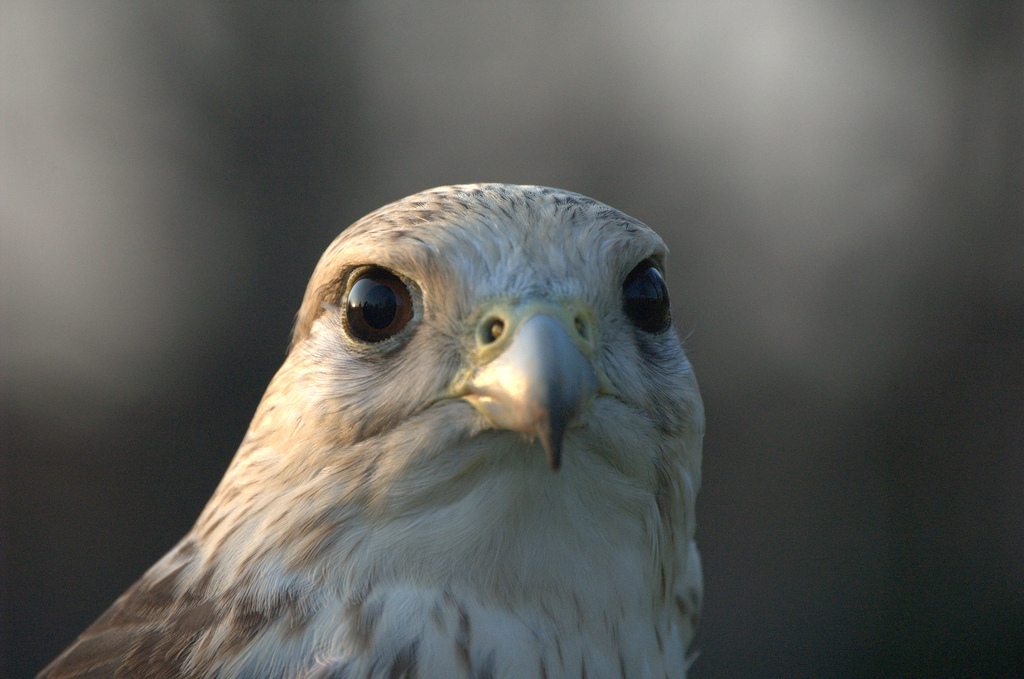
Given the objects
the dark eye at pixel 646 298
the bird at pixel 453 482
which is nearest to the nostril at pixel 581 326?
the bird at pixel 453 482

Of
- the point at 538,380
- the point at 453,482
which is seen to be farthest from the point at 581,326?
the point at 453,482

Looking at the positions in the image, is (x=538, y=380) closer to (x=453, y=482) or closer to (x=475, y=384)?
(x=475, y=384)

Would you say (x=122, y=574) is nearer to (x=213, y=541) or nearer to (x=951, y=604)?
(x=213, y=541)

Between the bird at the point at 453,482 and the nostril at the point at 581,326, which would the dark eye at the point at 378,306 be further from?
the nostril at the point at 581,326

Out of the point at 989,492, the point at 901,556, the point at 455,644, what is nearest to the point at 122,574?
the point at 455,644

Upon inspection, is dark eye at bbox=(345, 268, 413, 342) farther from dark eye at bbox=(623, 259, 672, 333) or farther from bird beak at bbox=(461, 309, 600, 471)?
dark eye at bbox=(623, 259, 672, 333)

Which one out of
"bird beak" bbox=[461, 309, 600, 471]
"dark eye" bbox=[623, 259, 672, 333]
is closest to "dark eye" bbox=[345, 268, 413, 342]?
"bird beak" bbox=[461, 309, 600, 471]
